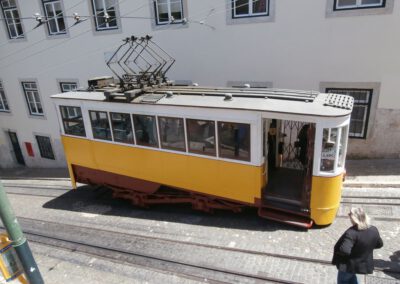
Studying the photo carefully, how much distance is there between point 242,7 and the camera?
32.5 ft

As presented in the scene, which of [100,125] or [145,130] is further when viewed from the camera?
[100,125]

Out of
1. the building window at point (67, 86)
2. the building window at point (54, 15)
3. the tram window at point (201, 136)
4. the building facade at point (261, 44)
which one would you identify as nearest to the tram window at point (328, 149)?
the tram window at point (201, 136)

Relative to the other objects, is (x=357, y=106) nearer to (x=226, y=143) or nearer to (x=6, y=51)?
(x=226, y=143)

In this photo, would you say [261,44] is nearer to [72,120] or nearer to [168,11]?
[168,11]

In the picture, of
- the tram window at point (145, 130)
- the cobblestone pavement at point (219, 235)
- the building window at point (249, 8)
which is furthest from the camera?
the building window at point (249, 8)

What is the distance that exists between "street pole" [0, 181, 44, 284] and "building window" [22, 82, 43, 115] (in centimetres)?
1348

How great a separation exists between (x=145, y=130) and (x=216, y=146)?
1.90 meters

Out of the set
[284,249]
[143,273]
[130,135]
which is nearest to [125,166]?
[130,135]

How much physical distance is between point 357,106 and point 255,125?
16.3 feet

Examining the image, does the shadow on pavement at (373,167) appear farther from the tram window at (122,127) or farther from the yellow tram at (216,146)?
the tram window at (122,127)

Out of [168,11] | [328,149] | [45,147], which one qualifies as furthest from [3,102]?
[328,149]

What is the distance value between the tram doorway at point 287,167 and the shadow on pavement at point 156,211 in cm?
63

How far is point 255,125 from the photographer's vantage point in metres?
6.02

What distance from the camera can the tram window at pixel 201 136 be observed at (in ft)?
21.4
